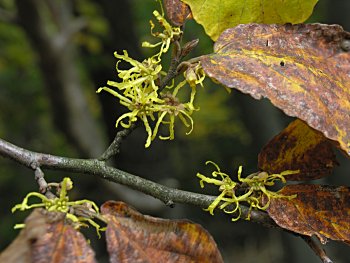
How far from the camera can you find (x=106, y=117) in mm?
3965

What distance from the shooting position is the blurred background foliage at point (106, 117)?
3.55 m

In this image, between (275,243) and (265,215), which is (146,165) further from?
(265,215)

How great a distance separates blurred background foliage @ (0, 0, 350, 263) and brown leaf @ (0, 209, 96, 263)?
2.86 m

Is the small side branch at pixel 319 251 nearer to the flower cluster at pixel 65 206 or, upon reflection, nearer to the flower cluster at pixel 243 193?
the flower cluster at pixel 243 193

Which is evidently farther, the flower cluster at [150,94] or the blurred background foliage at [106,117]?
the blurred background foliage at [106,117]

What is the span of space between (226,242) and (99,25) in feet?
8.68

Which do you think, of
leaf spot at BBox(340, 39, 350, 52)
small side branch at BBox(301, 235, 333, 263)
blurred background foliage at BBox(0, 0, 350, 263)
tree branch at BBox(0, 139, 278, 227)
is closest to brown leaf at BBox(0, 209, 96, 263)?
tree branch at BBox(0, 139, 278, 227)

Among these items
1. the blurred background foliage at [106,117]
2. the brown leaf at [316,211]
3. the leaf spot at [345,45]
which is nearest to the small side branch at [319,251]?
the brown leaf at [316,211]

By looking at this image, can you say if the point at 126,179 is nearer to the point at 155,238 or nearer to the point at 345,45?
the point at 155,238

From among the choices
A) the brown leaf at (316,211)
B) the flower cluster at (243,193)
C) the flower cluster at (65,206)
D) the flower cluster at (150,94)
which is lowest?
the brown leaf at (316,211)

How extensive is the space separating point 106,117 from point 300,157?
331 cm

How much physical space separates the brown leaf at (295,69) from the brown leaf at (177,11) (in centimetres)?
7

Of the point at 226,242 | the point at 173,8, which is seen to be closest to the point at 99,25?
the point at 226,242

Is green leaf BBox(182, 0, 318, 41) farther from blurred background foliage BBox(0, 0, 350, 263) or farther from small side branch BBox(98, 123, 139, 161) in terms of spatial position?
blurred background foliage BBox(0, 0, 350, 263)
